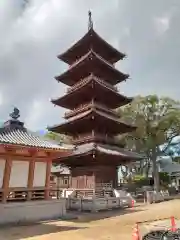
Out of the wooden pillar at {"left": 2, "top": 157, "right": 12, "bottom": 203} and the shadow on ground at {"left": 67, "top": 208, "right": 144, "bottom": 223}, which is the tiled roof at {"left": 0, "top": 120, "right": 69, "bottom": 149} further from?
the shadow on ground at {"left": 67, "top": 208, "right": 144, "bottom": 223}

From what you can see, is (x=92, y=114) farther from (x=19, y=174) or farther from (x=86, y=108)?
(x=19, y=174)

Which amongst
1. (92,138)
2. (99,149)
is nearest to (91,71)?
(92,138)

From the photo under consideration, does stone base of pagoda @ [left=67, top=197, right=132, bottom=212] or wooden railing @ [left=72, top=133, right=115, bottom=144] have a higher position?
wooden railing @ [left=72, top=133, right=115, bottom=144]

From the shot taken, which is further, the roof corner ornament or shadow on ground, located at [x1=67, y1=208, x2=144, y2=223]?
the roof corner ornament

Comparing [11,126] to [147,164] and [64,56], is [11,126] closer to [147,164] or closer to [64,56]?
[64,56]

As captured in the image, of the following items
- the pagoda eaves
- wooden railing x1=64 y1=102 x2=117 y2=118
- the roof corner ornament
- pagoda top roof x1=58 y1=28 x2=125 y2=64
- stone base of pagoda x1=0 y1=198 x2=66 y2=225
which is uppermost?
pagoda top roof x1=58 y1=28 x2=125 y2=64

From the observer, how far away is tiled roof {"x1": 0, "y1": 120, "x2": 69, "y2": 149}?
46.3ft

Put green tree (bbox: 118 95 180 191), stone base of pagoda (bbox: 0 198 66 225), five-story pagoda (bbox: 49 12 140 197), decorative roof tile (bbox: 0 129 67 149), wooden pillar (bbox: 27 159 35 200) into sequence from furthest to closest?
green tree (bbox: 118 95 180 191) → five-story pagoda (bbox: 49 12 140 197) → wooden pillar (bbox: 27 159 35 200) → decorative roof tile (bbox: 0 129 67 149) → stone base of pagoda (bbox: 0 198 66 225)

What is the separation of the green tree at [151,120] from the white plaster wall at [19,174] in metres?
22.4

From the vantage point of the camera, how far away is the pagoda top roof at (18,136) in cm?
1410

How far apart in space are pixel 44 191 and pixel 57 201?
3.48 ft

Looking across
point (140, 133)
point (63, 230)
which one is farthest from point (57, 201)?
point (140, 133)

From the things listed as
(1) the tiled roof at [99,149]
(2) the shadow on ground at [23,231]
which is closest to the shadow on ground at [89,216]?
(2) the shadow on ground at [23,231]

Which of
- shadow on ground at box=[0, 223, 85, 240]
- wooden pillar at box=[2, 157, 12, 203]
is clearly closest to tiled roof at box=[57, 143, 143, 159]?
wooden pillar at box=[2, 157, 12, 203]
